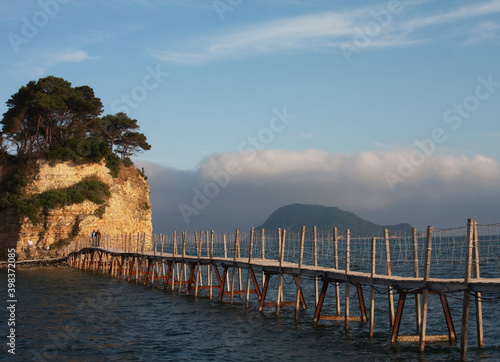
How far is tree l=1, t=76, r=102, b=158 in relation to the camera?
56.0 m

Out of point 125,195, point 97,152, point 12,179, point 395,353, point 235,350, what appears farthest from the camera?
point 125,195

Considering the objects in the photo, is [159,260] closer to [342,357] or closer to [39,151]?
[342,357]

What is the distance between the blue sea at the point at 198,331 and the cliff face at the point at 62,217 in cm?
2293

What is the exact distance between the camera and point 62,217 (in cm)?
5322

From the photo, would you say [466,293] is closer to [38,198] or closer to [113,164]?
[38,198]

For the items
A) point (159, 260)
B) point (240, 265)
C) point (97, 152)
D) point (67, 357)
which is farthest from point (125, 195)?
point (67, 357)

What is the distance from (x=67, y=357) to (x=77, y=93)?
1902 inches

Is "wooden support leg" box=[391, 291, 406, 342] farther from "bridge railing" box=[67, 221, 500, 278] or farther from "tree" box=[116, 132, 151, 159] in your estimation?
"tree" box=[116, 132, 151, 159]

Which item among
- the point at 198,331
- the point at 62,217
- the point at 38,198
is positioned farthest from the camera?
the point at 62,217

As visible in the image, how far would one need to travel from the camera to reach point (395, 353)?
51.7ft

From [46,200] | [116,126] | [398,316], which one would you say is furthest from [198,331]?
[116,126]

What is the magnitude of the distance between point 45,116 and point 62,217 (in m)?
12.2

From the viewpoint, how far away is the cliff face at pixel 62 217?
172 feet

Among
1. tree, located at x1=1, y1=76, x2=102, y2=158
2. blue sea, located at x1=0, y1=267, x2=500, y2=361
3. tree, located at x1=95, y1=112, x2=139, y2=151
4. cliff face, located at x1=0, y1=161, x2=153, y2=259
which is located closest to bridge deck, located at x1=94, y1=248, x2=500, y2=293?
blue sea, located at x1=0, y1=267, x2=500, y2=361
